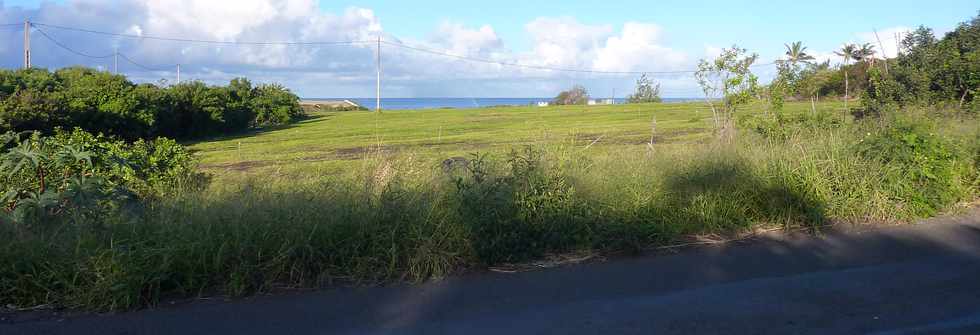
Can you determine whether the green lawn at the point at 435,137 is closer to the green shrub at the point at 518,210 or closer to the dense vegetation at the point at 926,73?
the dense vegetation at the point at 926,73

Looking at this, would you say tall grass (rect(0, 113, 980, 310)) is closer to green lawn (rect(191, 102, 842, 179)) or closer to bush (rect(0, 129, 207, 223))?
bush (rect(0, 129, 207, 223))

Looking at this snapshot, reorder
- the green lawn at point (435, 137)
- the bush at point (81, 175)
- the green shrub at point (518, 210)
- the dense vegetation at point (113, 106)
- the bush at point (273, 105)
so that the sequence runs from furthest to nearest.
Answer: the bush at point (273, 105) < the dense vegetation at point (113, 106) < the green lawn at point (435, 137) < the green shrub at point (518, 210) < the bush at point (81, 175)

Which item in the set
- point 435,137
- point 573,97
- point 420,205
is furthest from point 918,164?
point 573,97

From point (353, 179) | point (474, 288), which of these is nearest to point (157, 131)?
point (353, 179)

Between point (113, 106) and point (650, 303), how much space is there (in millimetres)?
27817

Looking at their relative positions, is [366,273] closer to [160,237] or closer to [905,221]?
[160,237]

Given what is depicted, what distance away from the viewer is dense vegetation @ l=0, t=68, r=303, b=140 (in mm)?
25078

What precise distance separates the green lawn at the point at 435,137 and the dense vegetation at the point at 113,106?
177 centimetres

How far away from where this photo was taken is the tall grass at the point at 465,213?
19.6 ft

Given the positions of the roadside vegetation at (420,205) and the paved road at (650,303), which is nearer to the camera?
the paved road at (650,303)

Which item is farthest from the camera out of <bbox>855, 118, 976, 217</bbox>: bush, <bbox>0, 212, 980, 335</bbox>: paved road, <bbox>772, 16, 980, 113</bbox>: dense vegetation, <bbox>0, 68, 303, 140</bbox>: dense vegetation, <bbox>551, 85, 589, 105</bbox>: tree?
<bbox>551, 85, 589, 105</bbox>: tree

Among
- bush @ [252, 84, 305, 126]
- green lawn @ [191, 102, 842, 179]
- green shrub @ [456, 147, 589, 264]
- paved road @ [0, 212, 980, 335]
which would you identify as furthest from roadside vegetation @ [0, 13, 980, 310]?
bush @ [252, 84, 305, 126]

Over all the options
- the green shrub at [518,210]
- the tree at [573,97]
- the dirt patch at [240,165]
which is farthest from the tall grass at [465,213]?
the tree at [573,97]

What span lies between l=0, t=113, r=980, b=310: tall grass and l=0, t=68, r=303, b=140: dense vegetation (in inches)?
660
